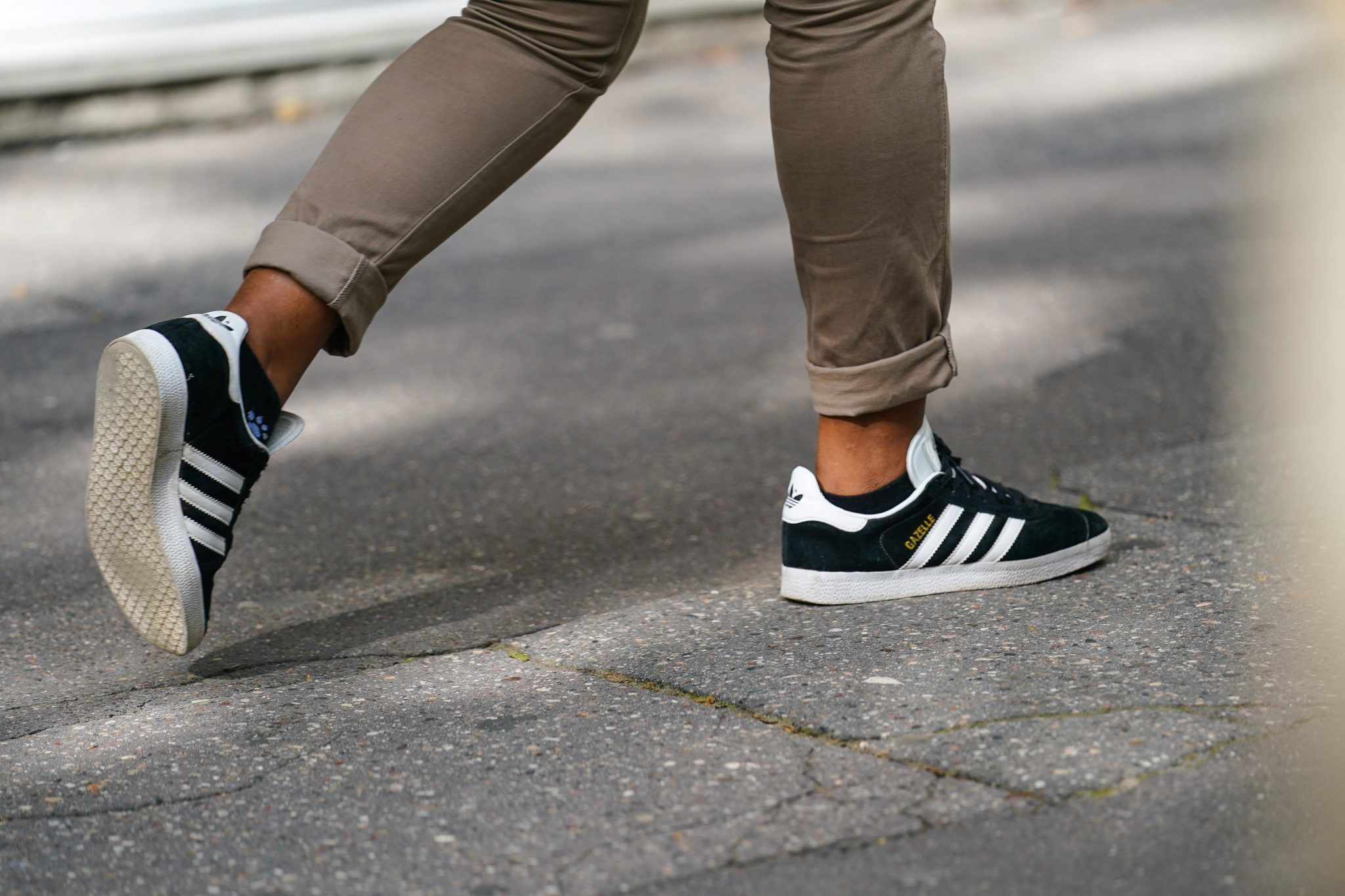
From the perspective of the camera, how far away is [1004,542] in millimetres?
2000

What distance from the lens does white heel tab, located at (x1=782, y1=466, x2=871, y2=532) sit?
1967 mm

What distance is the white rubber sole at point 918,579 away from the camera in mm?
1984

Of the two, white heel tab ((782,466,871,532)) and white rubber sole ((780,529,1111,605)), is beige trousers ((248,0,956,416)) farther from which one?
white rubber sole ((780,529,1111,605))

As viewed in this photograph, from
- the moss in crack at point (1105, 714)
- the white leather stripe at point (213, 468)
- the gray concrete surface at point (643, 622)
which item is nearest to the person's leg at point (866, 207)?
the gray concrete surface at point (643, 622)

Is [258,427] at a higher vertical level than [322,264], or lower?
lower

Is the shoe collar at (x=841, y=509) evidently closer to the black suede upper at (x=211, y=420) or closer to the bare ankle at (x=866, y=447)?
the bare ankle at (x=866, y=447)

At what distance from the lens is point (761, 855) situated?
1.37 metres

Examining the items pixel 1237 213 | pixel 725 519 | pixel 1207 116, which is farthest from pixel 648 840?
pixel 1207 116

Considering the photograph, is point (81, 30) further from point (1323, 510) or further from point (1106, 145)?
point (1323, 510)

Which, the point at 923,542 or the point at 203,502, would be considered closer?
the point at 203,502

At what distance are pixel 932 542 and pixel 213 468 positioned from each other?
870 millimetres

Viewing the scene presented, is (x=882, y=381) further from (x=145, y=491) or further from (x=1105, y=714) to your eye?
(x=145, y=491)

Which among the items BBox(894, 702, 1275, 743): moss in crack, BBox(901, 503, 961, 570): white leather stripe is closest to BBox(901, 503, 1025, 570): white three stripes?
BBox(901, 503, 961, 570): white leather stripe

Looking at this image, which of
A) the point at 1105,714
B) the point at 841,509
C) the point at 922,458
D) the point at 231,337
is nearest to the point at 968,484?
the point at 922,458
